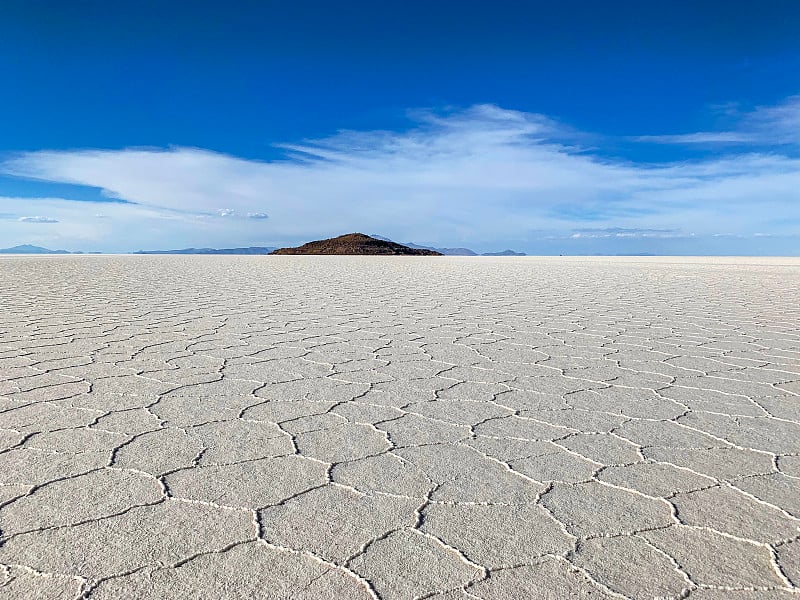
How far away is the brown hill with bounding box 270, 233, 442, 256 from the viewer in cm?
3850

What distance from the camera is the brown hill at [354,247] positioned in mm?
38500

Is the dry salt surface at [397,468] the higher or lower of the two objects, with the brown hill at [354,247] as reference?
higher

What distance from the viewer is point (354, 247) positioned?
3888 centimetres

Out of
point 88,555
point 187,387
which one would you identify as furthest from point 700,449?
point 187,387

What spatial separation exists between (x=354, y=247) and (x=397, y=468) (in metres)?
37.5

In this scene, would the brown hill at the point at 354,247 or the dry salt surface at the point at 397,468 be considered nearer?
the dry salt surface at the point at 397,468

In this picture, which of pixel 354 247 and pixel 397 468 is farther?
pixel 354 247

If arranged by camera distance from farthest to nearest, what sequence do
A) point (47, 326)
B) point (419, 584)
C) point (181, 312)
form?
point (181, 312) < point (47, 326) < point (419, 584)

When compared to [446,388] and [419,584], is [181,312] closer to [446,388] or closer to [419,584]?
[446,388]

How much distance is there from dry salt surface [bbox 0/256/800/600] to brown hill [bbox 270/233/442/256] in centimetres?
3498

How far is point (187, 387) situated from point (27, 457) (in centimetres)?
81

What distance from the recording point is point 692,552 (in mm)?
1188

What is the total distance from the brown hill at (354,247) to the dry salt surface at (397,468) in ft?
115

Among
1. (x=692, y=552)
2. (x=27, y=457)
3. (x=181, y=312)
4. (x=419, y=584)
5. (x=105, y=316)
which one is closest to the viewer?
(x=419, y=584)
